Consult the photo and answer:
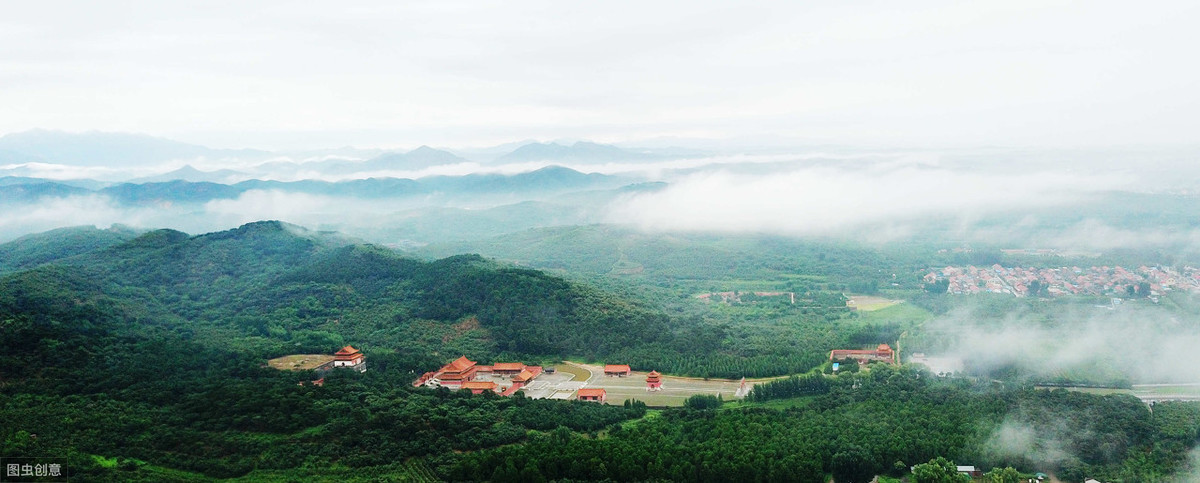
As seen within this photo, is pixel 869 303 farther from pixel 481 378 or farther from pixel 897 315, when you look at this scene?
pixel 481 378

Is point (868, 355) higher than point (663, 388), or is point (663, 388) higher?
point (868, 355)

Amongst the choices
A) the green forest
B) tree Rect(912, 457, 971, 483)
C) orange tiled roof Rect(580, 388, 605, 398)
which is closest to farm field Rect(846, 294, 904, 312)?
the green forest

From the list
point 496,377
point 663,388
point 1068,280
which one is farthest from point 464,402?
point 1068,280

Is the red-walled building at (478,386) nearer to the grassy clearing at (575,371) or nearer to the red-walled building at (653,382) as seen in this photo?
the grassy clearing at (575,371)

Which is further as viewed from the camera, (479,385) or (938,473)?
(479,385)

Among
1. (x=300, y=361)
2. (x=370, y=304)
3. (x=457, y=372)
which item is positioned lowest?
(x=457, y=372)

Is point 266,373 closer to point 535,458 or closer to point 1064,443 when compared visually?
point 535,458
